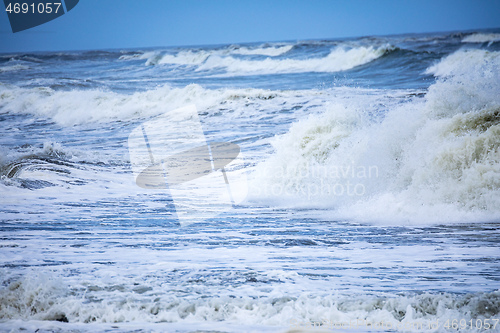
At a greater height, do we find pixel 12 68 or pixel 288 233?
pixel 12 68

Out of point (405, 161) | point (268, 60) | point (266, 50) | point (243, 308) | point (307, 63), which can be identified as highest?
point (266, 50)

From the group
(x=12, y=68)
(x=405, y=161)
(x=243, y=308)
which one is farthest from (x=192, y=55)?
(x=243, y=308)

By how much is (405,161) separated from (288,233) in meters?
2.00

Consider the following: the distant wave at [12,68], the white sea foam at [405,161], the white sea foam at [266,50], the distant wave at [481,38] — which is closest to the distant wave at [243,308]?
the white sea foam at [405,161]

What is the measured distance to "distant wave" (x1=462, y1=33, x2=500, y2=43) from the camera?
66.3ft

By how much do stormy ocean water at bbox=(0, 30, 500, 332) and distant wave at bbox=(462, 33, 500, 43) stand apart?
1286 cm

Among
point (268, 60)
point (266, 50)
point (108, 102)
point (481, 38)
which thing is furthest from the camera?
point (266, 50)

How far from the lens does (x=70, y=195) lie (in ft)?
20.0

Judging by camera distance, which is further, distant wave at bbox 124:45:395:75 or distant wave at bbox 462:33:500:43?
distant wave at bbox 124:45:395:75

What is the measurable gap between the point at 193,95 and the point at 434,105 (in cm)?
982

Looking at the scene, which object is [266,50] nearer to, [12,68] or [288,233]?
[12,68]

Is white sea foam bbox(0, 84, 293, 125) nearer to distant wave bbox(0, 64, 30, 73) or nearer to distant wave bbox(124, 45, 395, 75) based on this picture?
distant wave bbox(0, 64, 30, 73)

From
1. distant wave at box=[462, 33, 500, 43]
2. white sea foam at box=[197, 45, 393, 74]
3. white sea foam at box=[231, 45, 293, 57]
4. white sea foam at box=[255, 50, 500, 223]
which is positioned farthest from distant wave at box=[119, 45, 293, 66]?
white sea foam at box=[255, 50, 500, 223]

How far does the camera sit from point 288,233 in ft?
14.5
